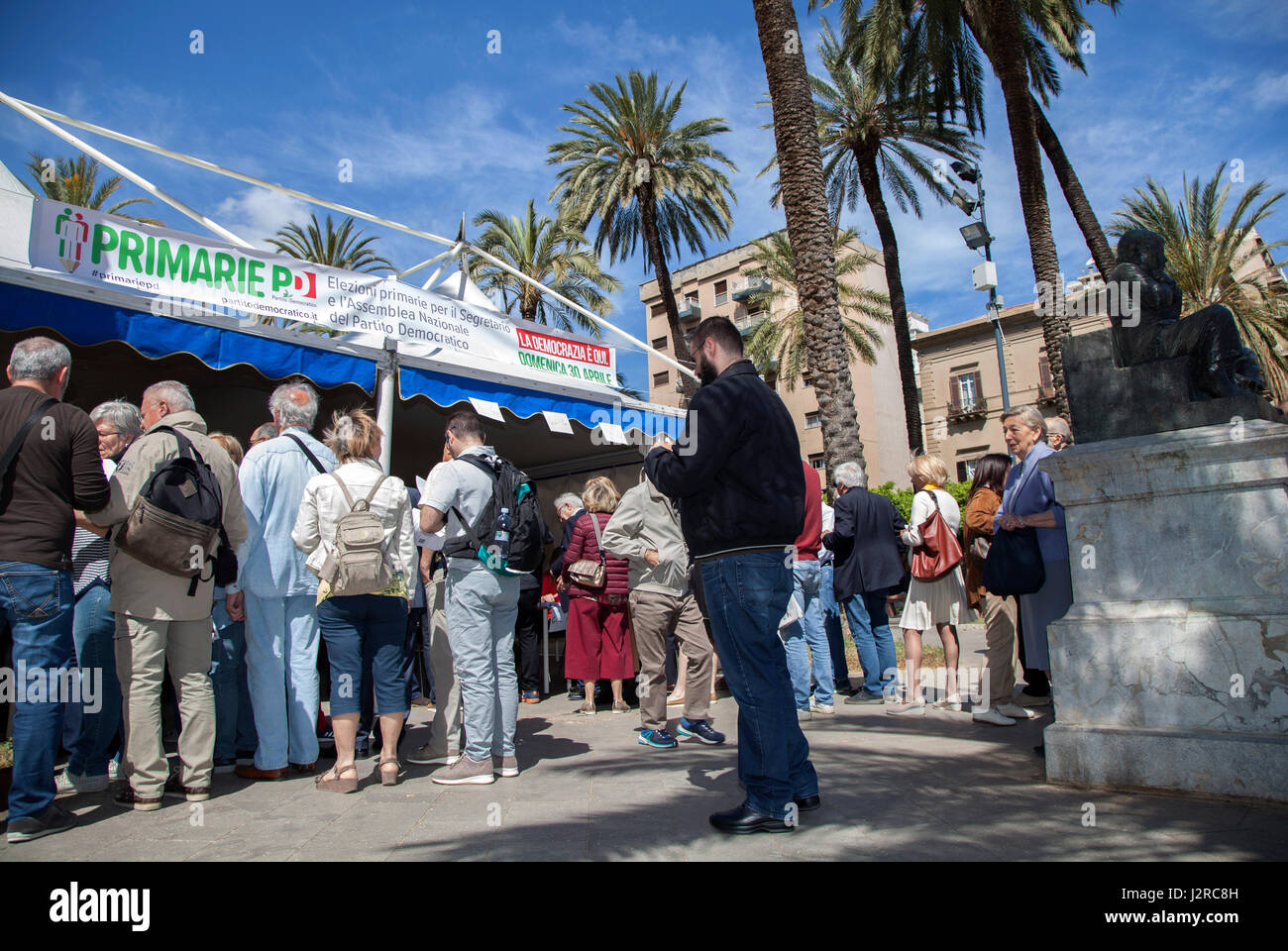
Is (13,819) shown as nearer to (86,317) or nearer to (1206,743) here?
(86,317)

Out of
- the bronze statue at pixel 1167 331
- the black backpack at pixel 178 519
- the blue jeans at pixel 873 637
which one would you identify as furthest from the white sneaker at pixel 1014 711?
the black backpack at pixel 178 519

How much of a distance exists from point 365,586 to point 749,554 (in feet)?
6.72

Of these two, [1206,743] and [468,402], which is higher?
[468,402]

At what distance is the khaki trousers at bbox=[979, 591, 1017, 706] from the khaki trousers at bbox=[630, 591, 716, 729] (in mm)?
1933

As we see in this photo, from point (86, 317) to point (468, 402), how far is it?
3.12m

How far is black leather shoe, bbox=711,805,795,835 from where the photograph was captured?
3027 millimetres

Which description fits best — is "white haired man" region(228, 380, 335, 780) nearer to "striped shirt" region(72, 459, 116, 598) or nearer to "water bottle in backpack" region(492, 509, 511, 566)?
"striped shirt" region(72, 459, 116, 598)

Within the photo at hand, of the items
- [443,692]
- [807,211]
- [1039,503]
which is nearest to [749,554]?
[1039,503]

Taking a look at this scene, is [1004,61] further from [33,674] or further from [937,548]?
[33,674]

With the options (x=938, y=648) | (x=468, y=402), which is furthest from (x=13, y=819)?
(x=938, y=648)

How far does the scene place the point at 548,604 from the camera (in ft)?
26.6

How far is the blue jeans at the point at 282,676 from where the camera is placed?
4.27 meters

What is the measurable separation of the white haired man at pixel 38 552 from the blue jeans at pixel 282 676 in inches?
37.0

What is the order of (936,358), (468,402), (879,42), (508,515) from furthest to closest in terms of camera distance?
(936,358) → (879,42) → (468,402) → (508,515)
